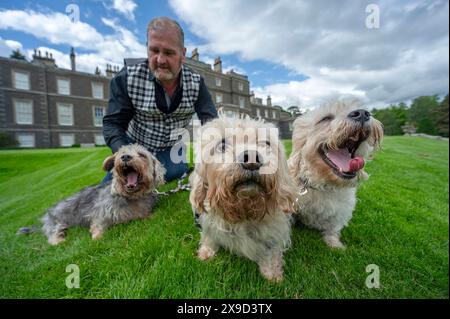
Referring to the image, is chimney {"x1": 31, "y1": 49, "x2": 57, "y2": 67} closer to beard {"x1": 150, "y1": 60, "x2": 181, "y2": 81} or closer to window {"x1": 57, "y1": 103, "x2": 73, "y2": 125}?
window {"x1": 57, "y1": 103, "x2": 73, "y2": 125}

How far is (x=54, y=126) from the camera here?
35.2 meters

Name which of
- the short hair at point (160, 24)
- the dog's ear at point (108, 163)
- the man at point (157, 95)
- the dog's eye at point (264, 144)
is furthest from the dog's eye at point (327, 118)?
the dog's ear at point (108, 163)

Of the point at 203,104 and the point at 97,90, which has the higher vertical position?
the point at 97,90

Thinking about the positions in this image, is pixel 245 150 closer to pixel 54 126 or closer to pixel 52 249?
pixel 52 249

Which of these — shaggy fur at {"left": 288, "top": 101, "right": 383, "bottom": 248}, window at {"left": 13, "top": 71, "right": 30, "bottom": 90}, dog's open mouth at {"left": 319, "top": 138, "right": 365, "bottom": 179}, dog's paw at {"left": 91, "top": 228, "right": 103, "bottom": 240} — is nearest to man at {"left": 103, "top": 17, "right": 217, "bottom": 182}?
dog's paw at {"left": 91, "top": 228, "right": 103, "bottom": 240}

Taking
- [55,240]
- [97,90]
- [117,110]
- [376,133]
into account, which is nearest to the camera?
[376,133]

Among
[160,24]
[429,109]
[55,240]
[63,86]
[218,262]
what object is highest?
[63,86]

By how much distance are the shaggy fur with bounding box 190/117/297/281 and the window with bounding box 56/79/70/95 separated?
144ft

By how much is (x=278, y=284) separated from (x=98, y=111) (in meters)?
45.1

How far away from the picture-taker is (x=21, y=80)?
32344mm

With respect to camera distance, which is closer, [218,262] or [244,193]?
[244,193]

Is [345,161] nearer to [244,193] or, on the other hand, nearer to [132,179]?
[244,193]

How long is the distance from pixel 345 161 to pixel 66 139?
43.6 m

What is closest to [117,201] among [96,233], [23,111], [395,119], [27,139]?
[96,233]
